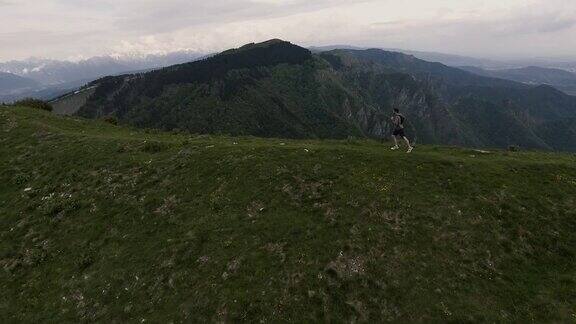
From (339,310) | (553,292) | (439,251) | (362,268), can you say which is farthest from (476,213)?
(339,310)

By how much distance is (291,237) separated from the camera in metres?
22.5

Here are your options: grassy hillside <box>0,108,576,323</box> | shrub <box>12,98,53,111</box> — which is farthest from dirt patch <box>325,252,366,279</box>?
shrub <box>12,98,53,111</box>

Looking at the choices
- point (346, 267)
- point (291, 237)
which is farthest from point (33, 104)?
point (346, 267)

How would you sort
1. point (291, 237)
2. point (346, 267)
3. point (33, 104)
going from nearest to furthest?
point (346, 267) < point (291, 237) < point (33, 104)

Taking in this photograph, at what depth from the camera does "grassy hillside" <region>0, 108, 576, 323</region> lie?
19.2m

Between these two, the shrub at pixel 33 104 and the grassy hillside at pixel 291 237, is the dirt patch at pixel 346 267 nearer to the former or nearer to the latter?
the grassy hillside at pixel 291 237

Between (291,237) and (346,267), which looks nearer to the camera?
(346,267)

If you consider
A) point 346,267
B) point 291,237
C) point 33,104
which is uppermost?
point 33,104

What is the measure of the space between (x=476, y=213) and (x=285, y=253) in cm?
1077

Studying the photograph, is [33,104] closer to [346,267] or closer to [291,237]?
[291,237]

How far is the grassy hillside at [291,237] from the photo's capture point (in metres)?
19.2

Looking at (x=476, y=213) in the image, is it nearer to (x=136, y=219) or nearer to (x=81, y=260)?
(x=136, y=219)

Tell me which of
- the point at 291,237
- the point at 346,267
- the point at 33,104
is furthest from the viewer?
the point at 33,104

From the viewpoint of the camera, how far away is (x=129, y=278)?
21.7m
